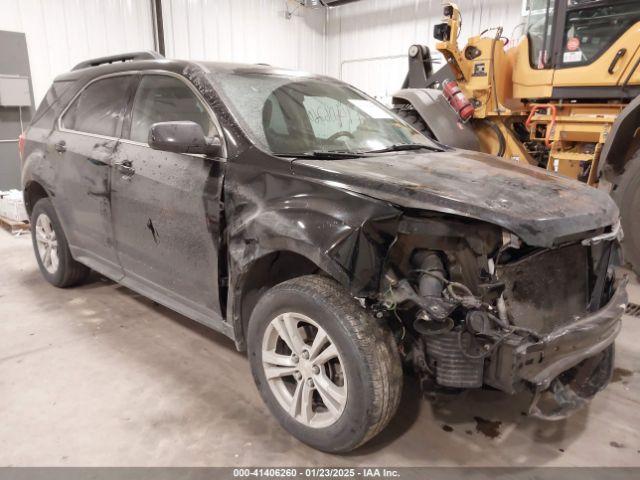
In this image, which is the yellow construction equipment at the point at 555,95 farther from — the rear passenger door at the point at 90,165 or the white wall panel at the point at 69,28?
the white wall panel at the point at 69,28

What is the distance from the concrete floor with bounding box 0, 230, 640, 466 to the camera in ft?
6.52

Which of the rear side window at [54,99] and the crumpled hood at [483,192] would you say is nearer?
the crumpled hood at [483,192]

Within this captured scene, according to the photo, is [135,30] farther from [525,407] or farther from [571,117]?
[525,407]

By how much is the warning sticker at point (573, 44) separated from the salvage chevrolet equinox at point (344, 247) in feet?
9.99

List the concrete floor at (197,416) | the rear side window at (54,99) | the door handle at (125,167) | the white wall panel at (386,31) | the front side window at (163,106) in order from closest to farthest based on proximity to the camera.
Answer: the concrete floor at (197,416) < the front side window at (163,106) < the door handle at (125,167) < the rear side window at (54,99) < the white wall panel at (386,31)

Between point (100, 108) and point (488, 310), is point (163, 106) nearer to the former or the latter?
point (100, 108)

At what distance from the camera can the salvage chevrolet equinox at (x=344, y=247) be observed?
1.68 m

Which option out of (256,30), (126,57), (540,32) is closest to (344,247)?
(126,57)

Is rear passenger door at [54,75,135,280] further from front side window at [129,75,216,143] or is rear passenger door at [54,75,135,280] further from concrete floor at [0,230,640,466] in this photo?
concrete floor at [0,230,640,466]

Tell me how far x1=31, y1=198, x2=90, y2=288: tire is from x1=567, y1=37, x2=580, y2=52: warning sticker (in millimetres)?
5070

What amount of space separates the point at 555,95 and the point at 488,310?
4.30 metres

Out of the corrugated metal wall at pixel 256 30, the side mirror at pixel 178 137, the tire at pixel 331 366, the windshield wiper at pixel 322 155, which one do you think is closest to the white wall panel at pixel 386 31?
the corrugated metal wall at pixel 256 30

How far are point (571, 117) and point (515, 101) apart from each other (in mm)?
875

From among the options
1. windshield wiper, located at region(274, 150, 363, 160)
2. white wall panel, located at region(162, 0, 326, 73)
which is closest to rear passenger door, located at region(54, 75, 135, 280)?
windshield wiper, located at region(274, 150, 363, 160)
